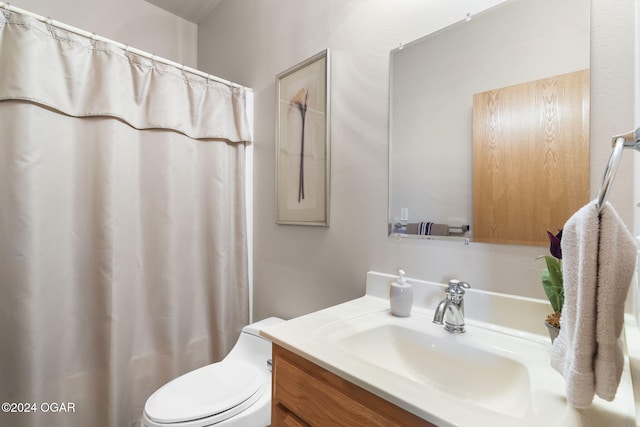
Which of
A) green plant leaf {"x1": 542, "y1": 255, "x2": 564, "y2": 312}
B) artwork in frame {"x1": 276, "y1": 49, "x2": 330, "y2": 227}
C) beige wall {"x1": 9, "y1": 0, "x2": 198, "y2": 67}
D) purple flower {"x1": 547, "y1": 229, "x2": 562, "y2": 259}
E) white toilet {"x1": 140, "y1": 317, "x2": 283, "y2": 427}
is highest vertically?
beige wall {"x1": 9, "y1": 0, "x2": 198, "y2": 67}

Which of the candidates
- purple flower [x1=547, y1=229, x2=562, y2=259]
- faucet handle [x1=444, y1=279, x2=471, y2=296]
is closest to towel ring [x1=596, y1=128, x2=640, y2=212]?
purple flower [x1=547, y1=229, x2=562, y2=259]

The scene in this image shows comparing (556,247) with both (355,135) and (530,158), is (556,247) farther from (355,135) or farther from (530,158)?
(355,135)

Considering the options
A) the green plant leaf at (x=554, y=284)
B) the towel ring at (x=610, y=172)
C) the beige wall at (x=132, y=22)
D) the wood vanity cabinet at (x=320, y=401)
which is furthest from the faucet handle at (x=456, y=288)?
the beige wall at (x=132, y=22)

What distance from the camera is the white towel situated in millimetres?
376

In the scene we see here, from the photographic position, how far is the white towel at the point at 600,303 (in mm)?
376

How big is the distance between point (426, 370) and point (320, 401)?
1.10 feet

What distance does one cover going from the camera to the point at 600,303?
38 cm

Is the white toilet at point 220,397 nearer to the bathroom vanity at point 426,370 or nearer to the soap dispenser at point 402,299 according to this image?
the bathroom vanity at point 426,370

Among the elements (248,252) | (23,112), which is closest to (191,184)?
(248,252)

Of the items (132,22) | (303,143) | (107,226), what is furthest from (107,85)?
(132,22)

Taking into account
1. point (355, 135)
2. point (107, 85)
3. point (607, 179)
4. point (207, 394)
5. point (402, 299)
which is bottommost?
point (207, 394)

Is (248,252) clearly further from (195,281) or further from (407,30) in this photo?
(407,30)

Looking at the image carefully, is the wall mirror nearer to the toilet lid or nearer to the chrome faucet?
the chrome faucet

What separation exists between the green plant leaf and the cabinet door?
0.15 meters
